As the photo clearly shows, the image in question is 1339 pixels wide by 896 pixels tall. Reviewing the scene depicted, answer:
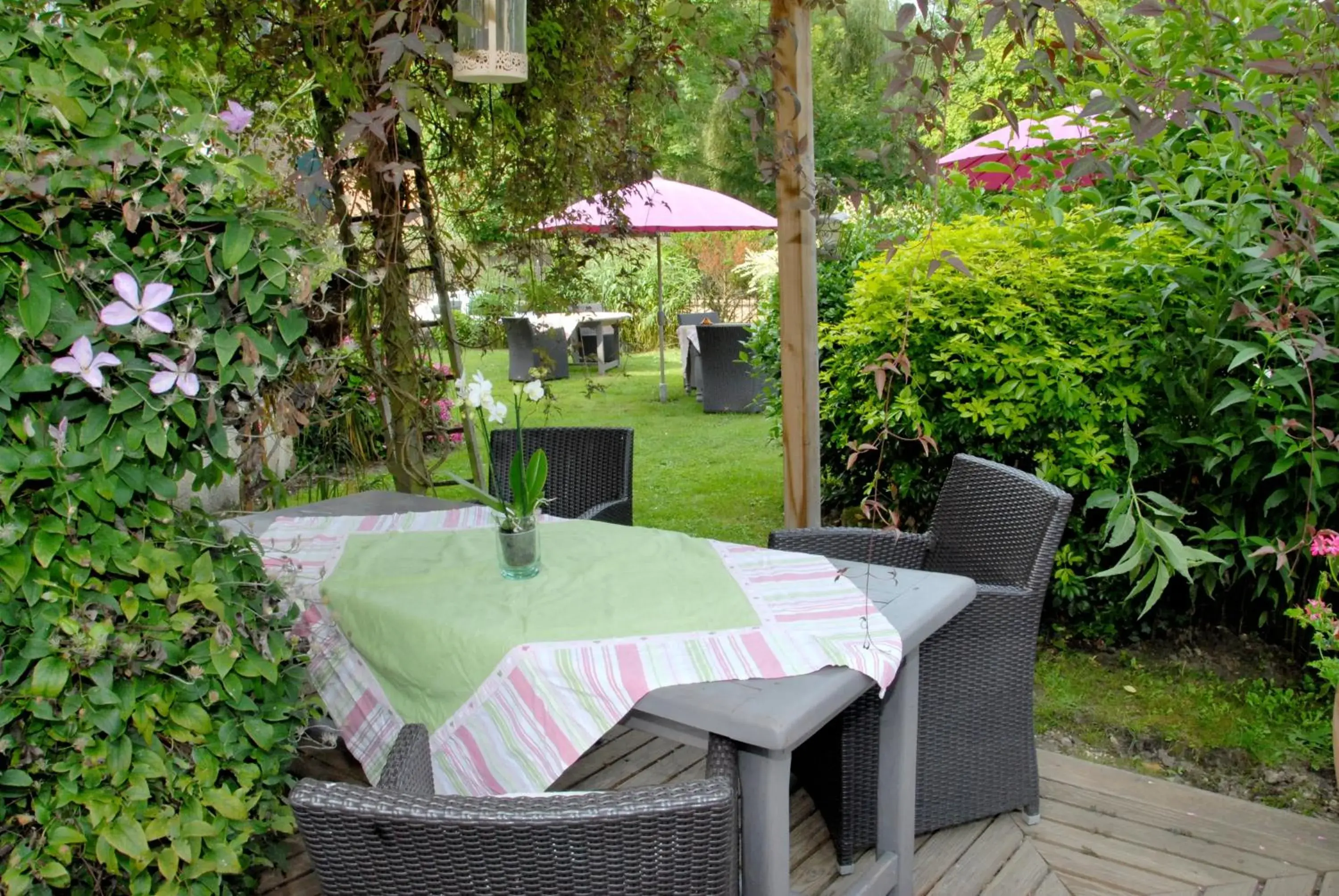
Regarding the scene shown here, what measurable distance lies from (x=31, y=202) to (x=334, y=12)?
172 centimetres

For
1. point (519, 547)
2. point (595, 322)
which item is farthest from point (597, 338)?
point (519, 547)

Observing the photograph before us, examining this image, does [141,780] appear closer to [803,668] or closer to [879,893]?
[803,668]

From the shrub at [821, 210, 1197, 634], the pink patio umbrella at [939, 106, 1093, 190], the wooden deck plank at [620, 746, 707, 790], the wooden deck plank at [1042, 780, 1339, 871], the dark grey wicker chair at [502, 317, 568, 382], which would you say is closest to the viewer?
the wooden deck plank at [1042, 780, 1339, 871]

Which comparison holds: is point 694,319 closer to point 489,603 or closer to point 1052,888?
point 1052,888

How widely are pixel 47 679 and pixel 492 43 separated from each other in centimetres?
164

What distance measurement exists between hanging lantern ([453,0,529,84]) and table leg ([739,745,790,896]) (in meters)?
1.59

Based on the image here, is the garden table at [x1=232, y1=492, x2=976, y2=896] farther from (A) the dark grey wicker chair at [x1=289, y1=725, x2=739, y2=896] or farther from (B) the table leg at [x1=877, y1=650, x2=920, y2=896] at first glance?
(A) the dark grey wicker chair at [x1=289, y1=725, x2=739, y2=896]

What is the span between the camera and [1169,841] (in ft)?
7.93

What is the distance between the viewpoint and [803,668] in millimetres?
1612

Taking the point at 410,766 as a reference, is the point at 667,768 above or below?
below

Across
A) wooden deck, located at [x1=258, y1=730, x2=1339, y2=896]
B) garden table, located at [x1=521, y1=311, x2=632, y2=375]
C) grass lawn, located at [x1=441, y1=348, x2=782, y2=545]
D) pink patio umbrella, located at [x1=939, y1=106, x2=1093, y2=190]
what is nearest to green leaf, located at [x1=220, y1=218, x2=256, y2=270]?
pink patio umbrella, located at [x1=939, y1=106, x2=1093, y2=190]

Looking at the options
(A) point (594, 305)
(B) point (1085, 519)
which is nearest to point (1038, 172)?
(B) point (1085, 519)

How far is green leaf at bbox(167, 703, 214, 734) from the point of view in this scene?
1329 mm

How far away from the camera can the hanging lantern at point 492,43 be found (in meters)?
2.28
